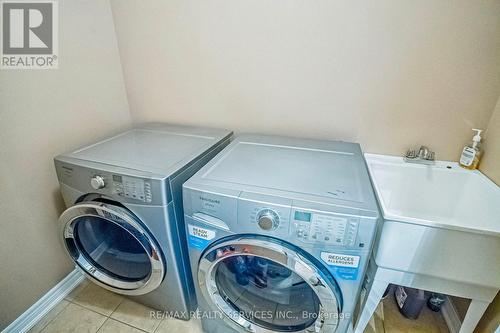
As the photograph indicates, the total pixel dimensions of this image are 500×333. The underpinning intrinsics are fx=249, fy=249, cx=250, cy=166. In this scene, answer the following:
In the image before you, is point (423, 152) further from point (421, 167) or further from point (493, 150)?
point (493, 150)

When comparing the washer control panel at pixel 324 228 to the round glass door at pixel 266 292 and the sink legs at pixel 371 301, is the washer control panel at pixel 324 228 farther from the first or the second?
the sink legs at pixel 371 301

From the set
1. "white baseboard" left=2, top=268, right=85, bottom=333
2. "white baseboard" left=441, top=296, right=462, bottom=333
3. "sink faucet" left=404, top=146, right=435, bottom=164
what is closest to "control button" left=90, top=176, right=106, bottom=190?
"white baseboard" left=2, top=268, right=85, bottom=333

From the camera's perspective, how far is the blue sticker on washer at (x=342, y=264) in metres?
0.81

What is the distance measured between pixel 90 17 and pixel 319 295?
178 centimetres

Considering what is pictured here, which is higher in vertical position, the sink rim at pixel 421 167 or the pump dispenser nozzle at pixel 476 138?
the pump dispenser nozzle at pixel 476 138

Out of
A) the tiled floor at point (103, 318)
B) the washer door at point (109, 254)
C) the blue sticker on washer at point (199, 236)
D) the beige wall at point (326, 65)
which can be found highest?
the beige wall at point (326, 65)

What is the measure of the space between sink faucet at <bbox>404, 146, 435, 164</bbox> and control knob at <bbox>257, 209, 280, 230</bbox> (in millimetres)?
873

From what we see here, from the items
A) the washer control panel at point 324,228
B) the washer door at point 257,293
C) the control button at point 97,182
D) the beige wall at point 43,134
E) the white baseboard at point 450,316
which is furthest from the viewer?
the white baseboard at point 450,316

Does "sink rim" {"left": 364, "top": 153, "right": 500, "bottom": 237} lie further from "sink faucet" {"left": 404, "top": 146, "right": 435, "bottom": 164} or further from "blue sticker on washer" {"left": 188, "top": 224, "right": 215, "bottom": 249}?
"blue sticker on washer" {"left": 188, "top": 224, "right": 215, "bottom": 249}

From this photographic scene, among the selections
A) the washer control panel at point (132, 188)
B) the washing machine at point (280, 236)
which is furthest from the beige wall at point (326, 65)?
the washer control panel at point (132, 188)

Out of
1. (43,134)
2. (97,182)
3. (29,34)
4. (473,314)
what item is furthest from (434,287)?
(29,34)

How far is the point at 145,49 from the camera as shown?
5.00ft

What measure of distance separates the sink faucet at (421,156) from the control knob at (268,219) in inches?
34.4

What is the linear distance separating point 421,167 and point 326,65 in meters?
0.69
